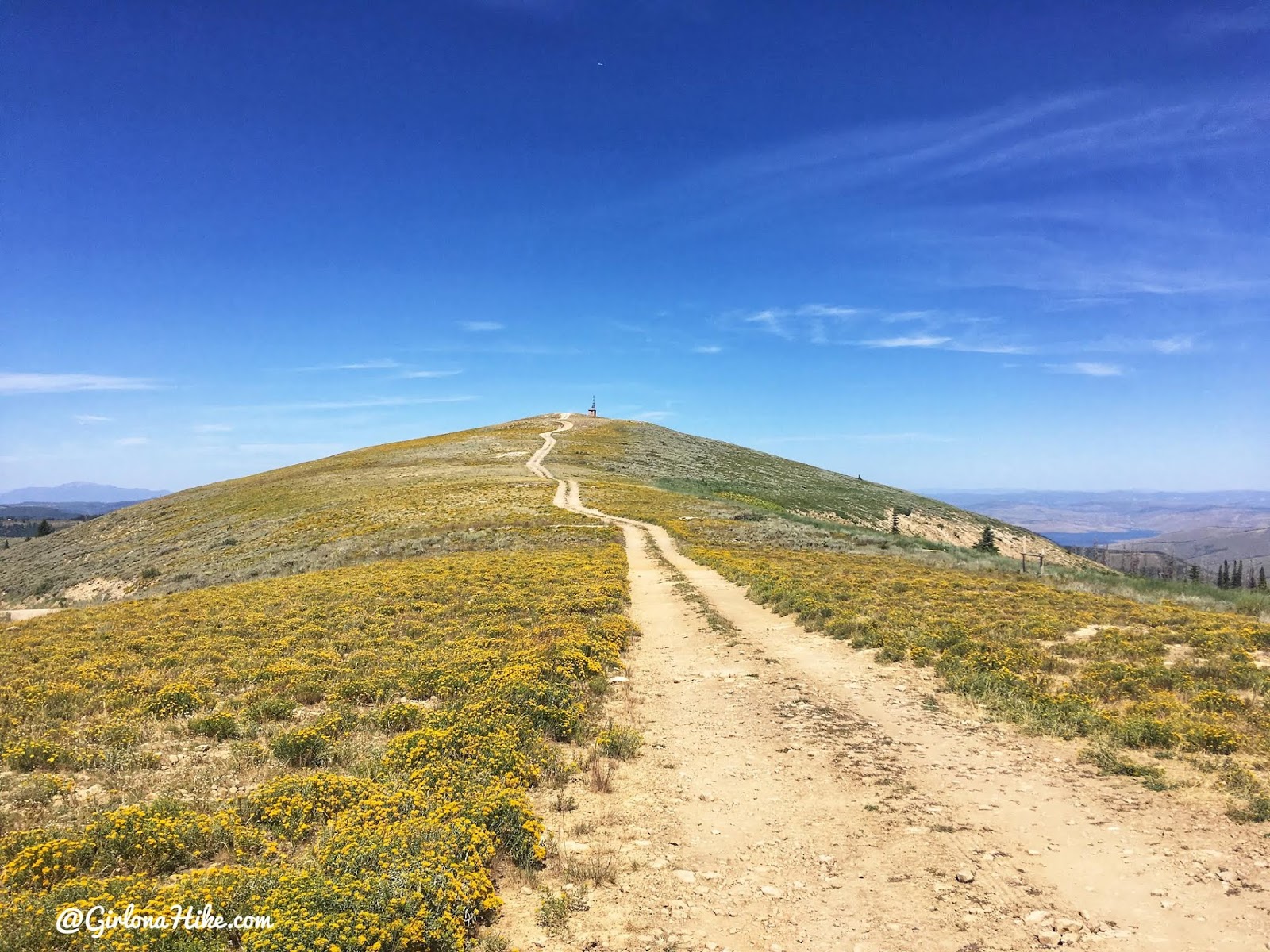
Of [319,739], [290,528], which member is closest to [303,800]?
[319,739]

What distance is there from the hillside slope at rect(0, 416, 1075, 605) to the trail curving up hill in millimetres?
25372

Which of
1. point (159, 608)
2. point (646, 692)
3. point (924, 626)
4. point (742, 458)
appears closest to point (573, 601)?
point (646, 692)

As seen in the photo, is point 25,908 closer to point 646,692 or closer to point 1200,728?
point 646,692

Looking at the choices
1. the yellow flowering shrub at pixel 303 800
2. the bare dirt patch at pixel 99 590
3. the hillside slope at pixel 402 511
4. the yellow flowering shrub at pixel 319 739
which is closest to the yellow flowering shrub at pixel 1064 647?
the yellow flowering shrub at pixel 319 739

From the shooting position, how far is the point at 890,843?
700cm

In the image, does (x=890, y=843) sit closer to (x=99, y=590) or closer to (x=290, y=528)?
(x=290, y=528)

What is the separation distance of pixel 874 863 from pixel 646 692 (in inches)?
257

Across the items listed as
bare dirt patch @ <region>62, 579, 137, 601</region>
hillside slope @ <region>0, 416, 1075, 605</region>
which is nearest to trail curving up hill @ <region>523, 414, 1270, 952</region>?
A: hillside slope @ <region>0, 416, 1075, 605</region>

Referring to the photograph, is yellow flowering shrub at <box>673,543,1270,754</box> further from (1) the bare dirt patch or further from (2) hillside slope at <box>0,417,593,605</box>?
(1) the bare dirt patch

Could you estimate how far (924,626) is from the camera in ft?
54.0

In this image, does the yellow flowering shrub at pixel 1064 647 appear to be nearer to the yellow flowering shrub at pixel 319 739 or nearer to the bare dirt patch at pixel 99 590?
the yellow flowering shrub at pixel 319 739

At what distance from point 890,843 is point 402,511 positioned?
41681 mm

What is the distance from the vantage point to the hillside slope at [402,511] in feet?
118

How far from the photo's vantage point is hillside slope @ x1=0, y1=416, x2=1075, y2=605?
118 ft
